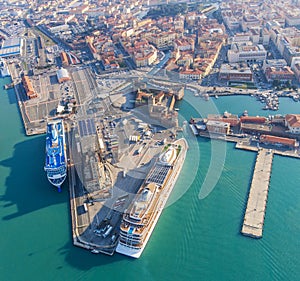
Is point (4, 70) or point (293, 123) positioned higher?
point (4, 70)

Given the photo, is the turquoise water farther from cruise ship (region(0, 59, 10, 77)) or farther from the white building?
cruise ship (region(0, 59, 10, 77))

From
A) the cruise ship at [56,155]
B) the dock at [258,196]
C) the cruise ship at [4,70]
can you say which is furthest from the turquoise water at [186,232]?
the cruise ship at [4,70]

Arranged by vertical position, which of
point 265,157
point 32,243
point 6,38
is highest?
point 6,38

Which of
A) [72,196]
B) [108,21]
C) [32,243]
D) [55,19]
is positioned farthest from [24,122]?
[55,19]

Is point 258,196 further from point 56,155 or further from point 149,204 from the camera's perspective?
point 56,155

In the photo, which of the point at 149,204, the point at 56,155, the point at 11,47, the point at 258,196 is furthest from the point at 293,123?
the point at 11,47

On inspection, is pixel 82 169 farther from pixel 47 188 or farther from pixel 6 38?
pixel 6 38

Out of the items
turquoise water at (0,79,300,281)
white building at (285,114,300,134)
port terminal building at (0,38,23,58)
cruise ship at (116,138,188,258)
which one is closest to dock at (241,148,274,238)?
turquoise water at (0,79,300,281)
